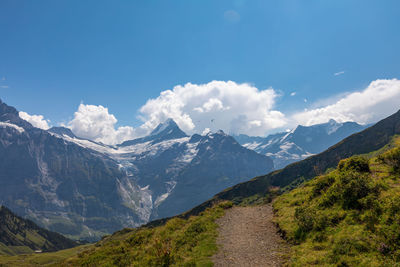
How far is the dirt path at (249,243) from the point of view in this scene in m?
16.8

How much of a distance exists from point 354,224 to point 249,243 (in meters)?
8.59

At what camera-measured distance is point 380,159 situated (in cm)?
2644

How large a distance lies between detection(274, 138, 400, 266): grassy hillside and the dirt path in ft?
4.53

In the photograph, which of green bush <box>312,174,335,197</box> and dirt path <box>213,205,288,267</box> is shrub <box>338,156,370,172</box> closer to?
green bush <box>312,174,335,197</box>

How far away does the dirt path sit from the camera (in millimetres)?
16797

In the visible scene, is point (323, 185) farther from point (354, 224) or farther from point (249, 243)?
point (249, 243)

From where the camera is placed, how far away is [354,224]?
1625cm

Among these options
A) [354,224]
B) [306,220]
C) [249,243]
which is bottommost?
[249,243]

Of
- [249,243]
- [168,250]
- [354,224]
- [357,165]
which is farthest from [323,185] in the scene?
[168,250]

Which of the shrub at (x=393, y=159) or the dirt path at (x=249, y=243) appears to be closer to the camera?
the dirt path at (x=249, y=243)

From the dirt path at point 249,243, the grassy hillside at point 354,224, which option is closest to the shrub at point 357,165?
the grassy hillside at point 354,224

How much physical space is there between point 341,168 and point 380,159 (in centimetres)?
456

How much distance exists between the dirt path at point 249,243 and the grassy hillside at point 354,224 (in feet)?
4.53

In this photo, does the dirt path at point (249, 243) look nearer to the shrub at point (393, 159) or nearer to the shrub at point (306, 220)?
the shrub at point (306, 220)
